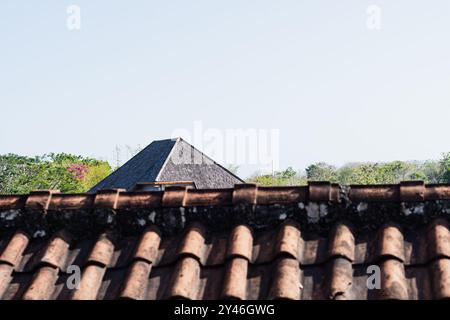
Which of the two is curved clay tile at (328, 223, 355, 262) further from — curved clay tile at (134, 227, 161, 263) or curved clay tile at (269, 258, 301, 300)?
curved clay tile at (134, 227, 161, 263)

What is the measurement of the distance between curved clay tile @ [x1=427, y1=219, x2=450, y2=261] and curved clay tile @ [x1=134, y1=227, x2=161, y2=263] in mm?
1635

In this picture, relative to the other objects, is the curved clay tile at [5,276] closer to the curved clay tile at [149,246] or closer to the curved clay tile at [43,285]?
the curved clay tile at [43,285]

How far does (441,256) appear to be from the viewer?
11.1 ft

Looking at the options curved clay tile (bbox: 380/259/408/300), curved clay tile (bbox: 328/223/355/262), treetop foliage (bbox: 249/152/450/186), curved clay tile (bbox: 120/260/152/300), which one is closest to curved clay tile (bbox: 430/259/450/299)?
curved clay tile (bbox: 380/259/408/300)

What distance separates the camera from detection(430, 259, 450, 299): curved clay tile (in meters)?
3.12

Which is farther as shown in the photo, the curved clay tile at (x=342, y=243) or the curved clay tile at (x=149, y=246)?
the curved clay tile at (x=149, y=246)

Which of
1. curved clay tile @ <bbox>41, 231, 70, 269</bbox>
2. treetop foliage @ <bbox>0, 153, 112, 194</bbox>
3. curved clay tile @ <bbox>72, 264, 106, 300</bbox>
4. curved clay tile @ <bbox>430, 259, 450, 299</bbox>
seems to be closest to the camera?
curved clay tile @ <bbox>430, 259, 450, 299</bbox>

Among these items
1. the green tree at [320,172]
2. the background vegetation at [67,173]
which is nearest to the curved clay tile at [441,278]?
the background vegetation at [67,173]

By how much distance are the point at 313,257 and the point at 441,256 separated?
28.3 inches

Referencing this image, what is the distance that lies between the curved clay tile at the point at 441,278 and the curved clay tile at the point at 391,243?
0.66ft

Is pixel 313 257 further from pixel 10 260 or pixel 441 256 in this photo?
pixel 10 260

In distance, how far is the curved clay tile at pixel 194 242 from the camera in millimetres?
3680

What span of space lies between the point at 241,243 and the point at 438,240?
3.76ft
